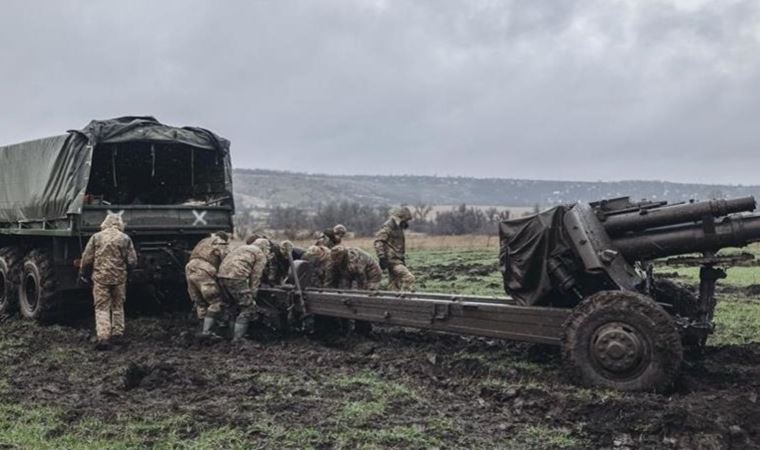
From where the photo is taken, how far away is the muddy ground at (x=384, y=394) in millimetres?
5062

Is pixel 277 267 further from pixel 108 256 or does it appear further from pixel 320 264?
pixel 108 256

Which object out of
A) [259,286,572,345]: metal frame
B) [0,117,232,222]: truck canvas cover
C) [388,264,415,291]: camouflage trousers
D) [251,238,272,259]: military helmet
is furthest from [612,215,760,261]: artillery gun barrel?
[0,117,232,222]: truck canvas cover

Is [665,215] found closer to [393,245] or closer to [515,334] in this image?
[515,334]

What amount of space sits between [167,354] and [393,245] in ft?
13.1

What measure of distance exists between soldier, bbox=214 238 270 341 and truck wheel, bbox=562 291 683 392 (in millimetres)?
4119

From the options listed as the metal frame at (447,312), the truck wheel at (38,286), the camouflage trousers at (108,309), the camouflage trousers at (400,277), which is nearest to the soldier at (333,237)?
the metal frame at (447,312)

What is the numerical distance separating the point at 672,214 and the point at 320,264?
181 inches

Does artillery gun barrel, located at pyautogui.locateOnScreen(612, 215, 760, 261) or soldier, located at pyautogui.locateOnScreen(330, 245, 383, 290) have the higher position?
artillery gun barrel, located at pyautogui.locateOnScreen(612, 215, 760, 261)

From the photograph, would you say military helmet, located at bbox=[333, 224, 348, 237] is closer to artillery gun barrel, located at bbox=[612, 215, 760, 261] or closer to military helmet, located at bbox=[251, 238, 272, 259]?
military helmet, located at bbox=[251, 238, 272, 259]

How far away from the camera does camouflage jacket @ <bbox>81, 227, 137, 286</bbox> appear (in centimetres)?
908

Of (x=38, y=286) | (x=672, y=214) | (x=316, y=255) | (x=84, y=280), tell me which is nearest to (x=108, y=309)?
(x=84, y=280)

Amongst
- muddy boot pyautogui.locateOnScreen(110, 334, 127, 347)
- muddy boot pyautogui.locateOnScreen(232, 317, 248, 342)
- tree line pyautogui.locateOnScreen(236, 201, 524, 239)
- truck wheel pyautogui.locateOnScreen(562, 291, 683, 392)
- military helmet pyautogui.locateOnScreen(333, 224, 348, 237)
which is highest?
tree line pyautogui.locateOnScreen(236, 201, 524, 239)

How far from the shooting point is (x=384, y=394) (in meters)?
6.13

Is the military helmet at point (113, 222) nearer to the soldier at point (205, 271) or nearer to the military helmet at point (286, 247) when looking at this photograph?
the soldier at point (205, 271)
